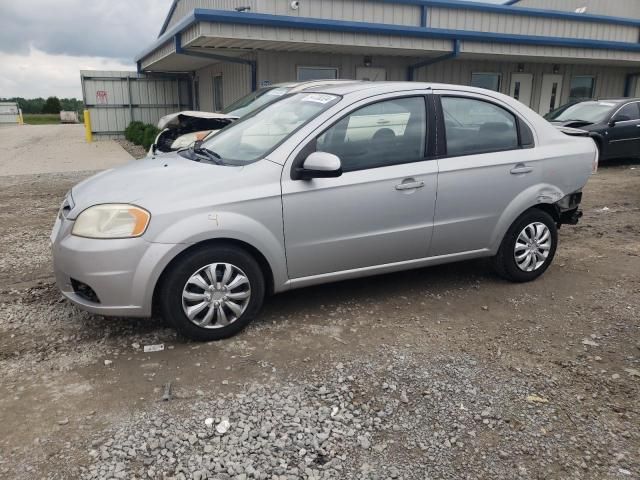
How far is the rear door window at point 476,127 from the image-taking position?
14.4 ft

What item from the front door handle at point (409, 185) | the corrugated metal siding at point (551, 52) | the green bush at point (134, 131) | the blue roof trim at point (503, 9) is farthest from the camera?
the green bush at point (134, 131)

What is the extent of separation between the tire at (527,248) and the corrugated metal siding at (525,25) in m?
11.4

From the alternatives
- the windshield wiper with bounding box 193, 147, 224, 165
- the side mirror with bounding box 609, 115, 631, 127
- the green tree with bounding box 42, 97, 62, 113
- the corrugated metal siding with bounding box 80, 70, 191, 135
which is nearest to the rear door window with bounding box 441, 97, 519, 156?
the windshield wiper with bounding box 193, 147, 224, 165

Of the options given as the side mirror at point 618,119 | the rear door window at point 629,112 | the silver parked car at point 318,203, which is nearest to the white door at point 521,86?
the rear door window at point 629,112

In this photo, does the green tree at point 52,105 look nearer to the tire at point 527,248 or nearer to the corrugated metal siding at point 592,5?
the corrugated metal siding at point 592,5

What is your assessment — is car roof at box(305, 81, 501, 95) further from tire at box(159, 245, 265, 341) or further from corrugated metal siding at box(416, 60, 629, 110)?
corrugated metal siding at box(416, 60, 629, 110)

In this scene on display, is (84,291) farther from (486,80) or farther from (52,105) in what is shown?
(52,105)

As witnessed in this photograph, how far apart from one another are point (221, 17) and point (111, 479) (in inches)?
373

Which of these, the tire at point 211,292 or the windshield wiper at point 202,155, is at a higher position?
the windshield wiper at point 202,155

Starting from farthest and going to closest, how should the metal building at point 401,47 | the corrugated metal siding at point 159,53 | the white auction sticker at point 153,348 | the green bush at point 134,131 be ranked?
the green bush at point 134,131, the corrugated metal siding at point 159,53, the metal building at point 401,47, the white auction sticker at point 153,348

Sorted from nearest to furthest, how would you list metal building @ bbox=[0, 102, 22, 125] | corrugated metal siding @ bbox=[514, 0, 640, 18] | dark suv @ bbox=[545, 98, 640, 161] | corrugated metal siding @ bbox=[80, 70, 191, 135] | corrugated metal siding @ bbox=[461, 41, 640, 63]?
dark suv @ bbox=[545, 98, 640, 161]
corrugated metal siding @ bbox=[461, 41, 640, 63]
corrugated metal siding @ bbox=[80, 70, 191, 135]
corrugated metal siding @ bbox=[514, 0, 640, 18]
metal building @ bbox=[0, 102, 22, 125]

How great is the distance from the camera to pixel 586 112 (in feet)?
40.4

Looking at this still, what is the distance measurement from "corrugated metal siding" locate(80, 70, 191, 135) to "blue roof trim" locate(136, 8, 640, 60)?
530 centimetres

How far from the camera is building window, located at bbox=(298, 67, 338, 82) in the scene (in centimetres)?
1348
